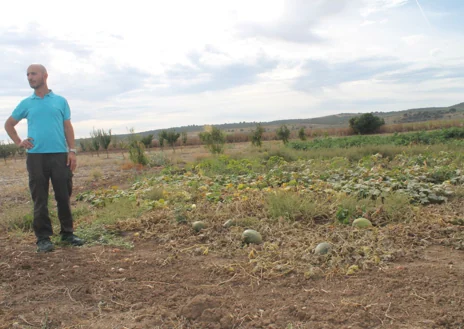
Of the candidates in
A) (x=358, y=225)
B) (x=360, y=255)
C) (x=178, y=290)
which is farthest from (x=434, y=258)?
(x=178, y=290)

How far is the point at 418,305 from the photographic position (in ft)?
8.49

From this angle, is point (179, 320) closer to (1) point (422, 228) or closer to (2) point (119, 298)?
(2) point (119, 298)

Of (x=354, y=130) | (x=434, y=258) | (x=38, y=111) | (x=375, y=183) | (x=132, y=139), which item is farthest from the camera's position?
(x=354, y=130)

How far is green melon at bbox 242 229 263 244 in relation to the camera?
13.5 feet

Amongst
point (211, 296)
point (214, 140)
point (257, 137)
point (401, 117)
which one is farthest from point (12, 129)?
point (401, 117)

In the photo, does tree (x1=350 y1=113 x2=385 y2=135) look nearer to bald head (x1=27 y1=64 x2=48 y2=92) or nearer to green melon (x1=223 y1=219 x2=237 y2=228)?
green melon (x1=223 y1=219 x2=237 y2=228)

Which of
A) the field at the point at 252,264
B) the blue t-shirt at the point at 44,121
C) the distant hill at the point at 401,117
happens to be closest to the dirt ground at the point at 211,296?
the field at the point at 252,264

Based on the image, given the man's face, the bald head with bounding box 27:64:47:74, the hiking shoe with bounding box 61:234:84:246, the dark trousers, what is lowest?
A: the hiking shoe with bounding box 61:234:84:246

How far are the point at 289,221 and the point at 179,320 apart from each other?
2295 mm

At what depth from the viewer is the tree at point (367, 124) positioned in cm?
4222

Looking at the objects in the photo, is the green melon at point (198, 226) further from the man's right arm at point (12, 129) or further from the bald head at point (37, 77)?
the bald head at point (37, 77)

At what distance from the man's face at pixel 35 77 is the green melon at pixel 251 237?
109 inches

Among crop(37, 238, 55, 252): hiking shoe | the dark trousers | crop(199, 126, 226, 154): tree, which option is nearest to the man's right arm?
the dark trousers

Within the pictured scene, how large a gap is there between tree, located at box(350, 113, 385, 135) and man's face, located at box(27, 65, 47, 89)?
4165 centimetres
